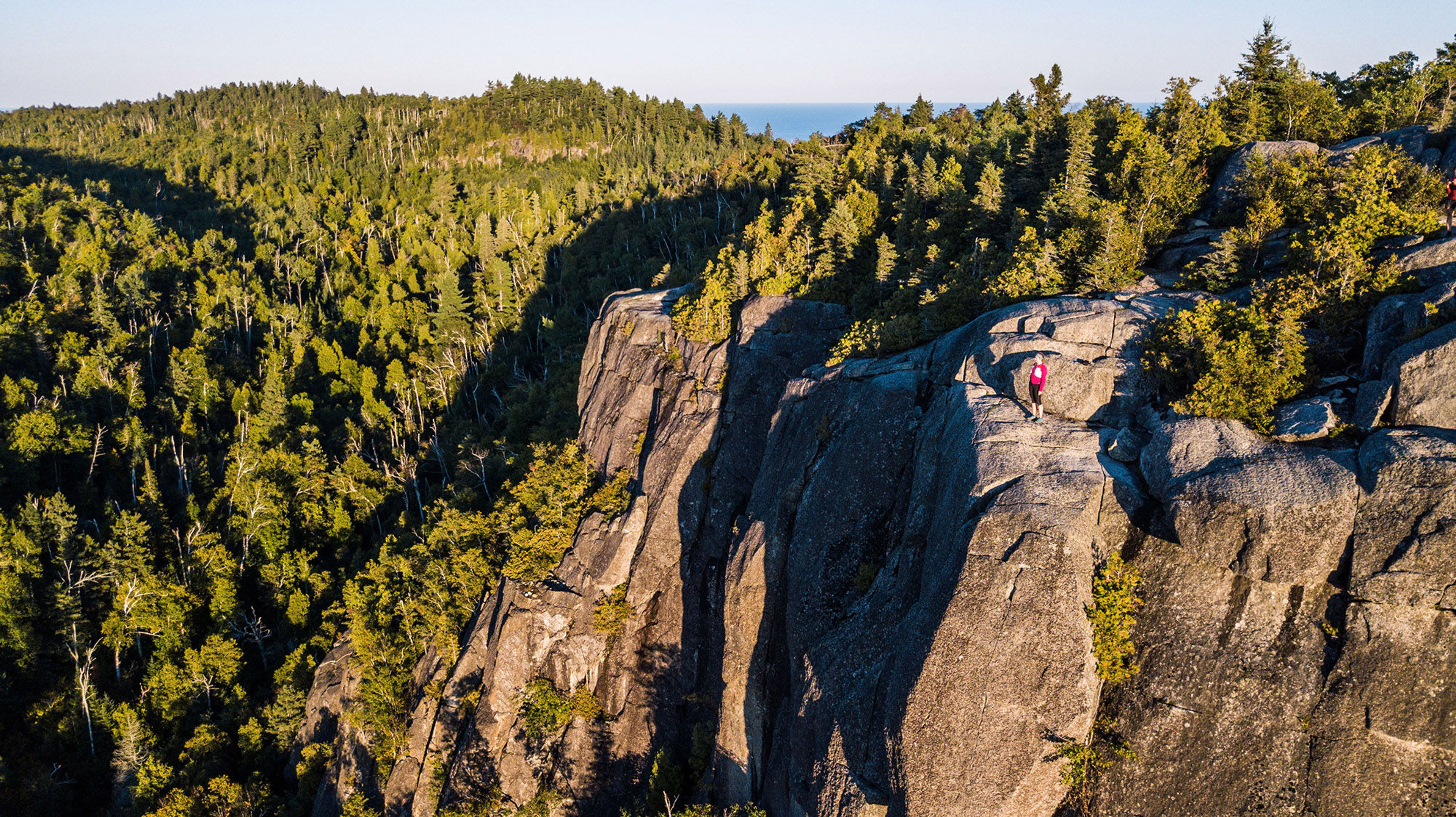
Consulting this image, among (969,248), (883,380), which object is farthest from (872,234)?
(883,380)

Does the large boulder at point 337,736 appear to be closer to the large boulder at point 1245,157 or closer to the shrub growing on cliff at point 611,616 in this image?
the shrub growing on cliff at point 611,616

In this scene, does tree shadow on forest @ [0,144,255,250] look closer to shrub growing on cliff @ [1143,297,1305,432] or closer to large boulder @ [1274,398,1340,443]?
shrub growing on cliff @ [1143,297,1305,432]

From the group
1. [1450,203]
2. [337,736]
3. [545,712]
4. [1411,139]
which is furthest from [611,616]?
[1411,139]

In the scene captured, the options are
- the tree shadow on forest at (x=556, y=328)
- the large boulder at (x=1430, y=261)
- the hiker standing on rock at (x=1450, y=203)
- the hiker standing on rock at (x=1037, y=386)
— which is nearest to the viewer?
the large boulder at (x=1430, y=261)

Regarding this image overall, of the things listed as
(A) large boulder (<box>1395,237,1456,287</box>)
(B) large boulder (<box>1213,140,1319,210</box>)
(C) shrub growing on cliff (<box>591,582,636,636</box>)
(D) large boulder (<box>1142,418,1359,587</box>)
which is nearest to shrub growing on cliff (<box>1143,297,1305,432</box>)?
(D) large boulder (<box>1142,418,1359,587</box>)

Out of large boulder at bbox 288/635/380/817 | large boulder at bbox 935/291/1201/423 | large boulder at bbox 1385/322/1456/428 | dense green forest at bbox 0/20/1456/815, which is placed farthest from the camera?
large boulder at bbox 288/635/380/817

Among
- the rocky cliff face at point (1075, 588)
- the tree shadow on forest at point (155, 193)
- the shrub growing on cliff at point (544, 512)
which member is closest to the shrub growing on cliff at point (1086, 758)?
the rocky cliff face at point (1075, 588)

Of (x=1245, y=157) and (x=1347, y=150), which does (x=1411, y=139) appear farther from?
(x=1245, y=157)
